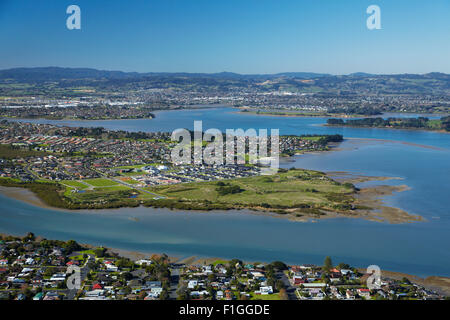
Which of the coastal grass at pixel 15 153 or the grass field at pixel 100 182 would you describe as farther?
the coastal grass at pixel 15 153

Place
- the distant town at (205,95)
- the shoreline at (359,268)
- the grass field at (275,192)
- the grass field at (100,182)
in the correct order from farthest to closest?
the distant town at (205,95) → the grass field at (100,182) → the grass field at (275,192) → the shoreline at (359,268)

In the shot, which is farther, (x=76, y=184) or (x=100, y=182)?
(x=100, y=182)

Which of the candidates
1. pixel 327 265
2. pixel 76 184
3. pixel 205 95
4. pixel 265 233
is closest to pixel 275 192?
pixel 265 233

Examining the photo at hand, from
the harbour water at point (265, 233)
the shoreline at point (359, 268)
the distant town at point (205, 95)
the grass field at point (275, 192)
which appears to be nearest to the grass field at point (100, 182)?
the grass field at point (275, 192)

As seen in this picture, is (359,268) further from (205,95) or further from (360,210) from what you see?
(205,95)

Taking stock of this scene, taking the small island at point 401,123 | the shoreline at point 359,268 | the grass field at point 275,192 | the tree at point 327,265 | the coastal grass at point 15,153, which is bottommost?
the shoreline at point 359,268

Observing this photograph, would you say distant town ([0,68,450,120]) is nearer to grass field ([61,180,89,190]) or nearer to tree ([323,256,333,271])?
grass field ([61,180,89,190])

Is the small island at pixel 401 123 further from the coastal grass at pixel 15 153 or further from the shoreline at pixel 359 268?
the shoreline at pixel 359 268
